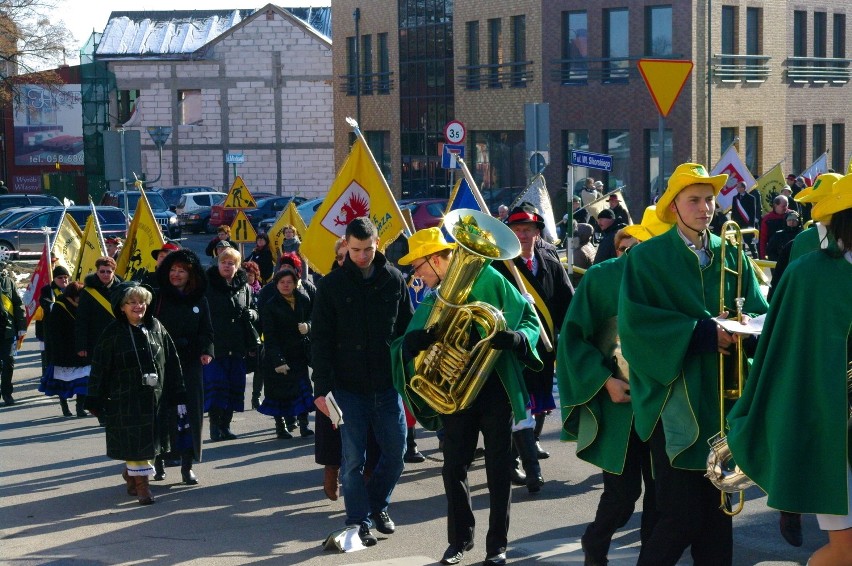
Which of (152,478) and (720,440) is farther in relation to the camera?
(152,478)

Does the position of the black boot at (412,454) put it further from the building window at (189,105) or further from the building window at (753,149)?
the building window at (189,105)

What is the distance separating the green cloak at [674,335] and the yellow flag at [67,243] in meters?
12.9

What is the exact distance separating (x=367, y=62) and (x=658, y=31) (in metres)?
15.4

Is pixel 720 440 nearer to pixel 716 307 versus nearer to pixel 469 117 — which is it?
pixel 716 307

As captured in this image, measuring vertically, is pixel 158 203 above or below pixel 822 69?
below

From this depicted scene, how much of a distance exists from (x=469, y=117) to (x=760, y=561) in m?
38.8

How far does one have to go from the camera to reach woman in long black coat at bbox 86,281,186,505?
8938 millimetres

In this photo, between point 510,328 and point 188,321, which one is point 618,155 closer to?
point 188,321

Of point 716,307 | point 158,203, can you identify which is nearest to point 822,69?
point 158,203

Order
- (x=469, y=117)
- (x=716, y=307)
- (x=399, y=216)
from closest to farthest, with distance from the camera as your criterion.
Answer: (x=716, y=307)
(x=399, y=216)
(x=469, y=117)

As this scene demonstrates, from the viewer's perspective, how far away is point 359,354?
7441 mm

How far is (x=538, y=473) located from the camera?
8.75 meters

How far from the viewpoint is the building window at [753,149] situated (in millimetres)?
40531

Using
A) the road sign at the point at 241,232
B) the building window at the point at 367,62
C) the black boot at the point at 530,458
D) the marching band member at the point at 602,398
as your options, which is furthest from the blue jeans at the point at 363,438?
the building window at the point at 367,62
